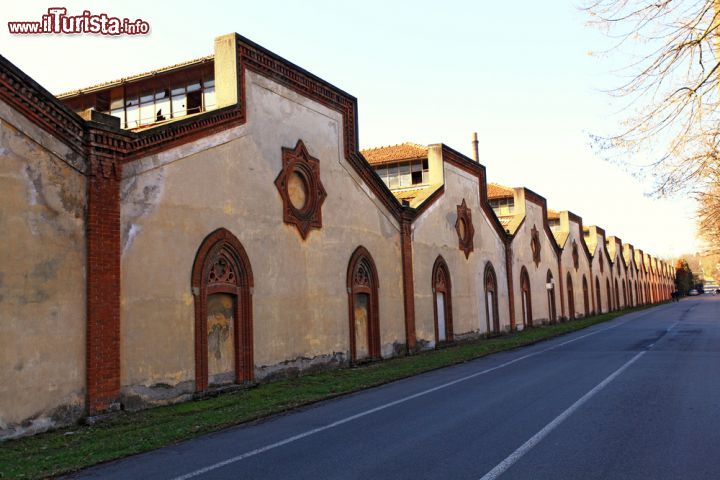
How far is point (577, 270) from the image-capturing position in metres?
52.1

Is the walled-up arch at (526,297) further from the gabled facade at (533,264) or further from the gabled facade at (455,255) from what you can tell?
the gabled facade at (455,255)

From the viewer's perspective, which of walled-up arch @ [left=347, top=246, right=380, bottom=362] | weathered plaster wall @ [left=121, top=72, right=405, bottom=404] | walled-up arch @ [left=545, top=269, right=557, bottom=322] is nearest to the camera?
weathered plaster wall @ [left=121, top=72, right=405, bottom=404]

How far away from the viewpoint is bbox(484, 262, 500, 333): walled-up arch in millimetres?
31297

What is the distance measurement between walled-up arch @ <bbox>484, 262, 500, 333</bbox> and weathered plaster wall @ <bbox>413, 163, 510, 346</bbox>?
377 mm

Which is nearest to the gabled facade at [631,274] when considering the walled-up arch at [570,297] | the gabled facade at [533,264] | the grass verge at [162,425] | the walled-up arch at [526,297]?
the walled-up arch at [570,297]

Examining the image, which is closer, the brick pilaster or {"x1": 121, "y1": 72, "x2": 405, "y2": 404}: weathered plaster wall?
the brick pilaster

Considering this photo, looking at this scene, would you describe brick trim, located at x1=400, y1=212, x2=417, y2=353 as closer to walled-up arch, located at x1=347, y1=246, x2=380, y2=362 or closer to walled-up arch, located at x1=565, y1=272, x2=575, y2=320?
walled-up arch, located at x1=347, y1=246, x2=380, y2=362

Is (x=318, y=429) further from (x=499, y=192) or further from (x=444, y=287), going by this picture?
(x=499, y=192)

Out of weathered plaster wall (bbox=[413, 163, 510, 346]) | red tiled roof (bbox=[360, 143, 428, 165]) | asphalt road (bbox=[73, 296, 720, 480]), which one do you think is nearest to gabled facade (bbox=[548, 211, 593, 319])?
red tiled roof (bbox=[360, 143, 428, 165])

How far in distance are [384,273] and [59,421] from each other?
Answer: 1316cm

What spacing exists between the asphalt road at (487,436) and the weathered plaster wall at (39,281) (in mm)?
3286

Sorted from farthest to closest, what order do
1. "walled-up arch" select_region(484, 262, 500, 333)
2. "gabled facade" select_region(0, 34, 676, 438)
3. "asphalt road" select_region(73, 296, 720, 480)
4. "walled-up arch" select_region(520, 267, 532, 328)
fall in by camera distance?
"walled-up arch" select_region(520, 267, 532, 328), "walled-up arch" select_region(484, 262, 500, 333), "gabled facade" select_region(0, 34, 676, 438), "asphalt road" select_region(73, 296, 720, 480)

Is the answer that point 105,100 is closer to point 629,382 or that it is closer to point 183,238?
point 183,238

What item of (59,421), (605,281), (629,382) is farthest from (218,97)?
(605,281)
